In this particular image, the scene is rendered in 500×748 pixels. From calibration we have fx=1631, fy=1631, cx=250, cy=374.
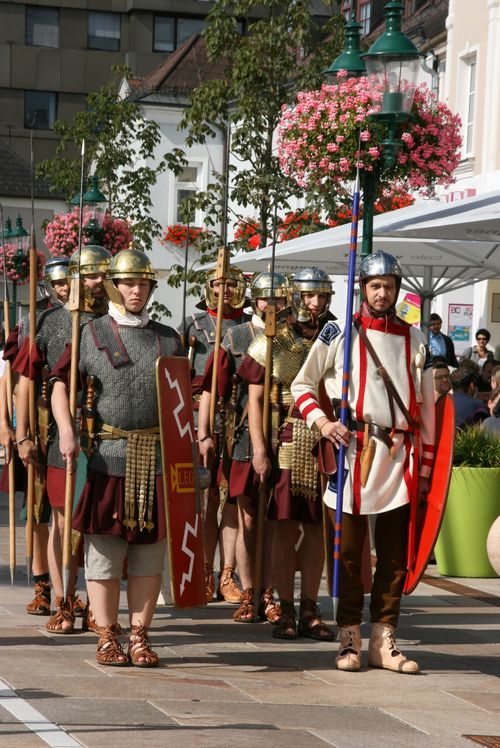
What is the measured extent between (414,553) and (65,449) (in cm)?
171

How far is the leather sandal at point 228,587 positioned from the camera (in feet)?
32.2

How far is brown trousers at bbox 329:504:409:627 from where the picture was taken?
7.67 m

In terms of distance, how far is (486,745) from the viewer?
6.01 m

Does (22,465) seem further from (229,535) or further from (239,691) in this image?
(239,691)

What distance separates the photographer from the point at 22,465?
9.46 m

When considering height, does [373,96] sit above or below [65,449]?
above

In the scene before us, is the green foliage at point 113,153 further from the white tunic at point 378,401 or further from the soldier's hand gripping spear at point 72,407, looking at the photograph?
the white tunic at point 378,401

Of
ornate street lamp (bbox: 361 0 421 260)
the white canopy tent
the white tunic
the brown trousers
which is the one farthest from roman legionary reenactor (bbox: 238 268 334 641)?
ornate street lamp (bbox: 361 0 421 260)

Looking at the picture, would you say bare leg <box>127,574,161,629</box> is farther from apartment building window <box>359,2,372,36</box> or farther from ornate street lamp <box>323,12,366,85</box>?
apartment building window <box>359,2,372,36</box>

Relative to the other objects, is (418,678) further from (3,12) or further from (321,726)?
(3,12)

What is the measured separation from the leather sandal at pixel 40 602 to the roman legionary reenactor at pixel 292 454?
4.21 feet

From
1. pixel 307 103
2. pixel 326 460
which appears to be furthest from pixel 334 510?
pixel 307 103

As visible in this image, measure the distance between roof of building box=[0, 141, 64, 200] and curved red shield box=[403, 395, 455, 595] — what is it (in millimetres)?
47121

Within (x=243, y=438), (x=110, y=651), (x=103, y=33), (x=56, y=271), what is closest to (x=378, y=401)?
(x=110, y=651)
